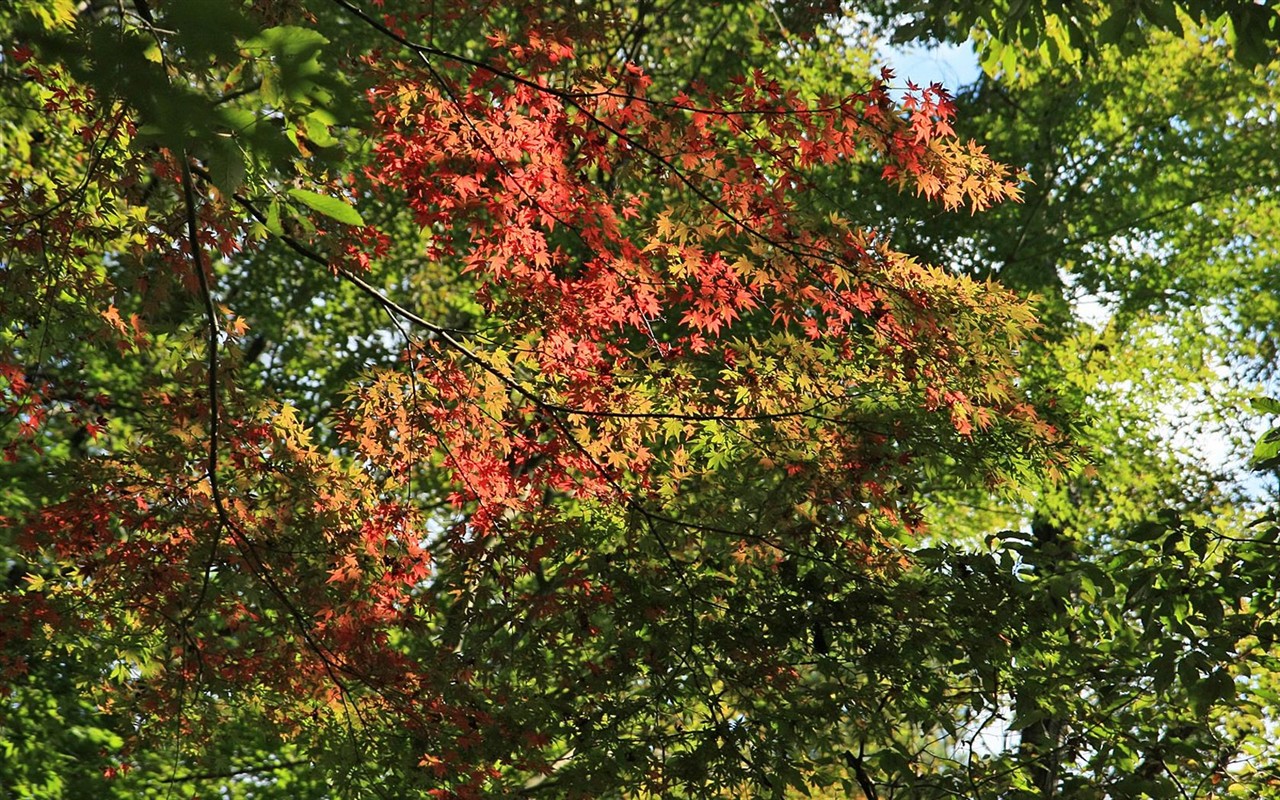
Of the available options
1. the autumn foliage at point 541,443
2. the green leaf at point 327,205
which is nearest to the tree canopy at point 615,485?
the autumn foliage at point 541,443

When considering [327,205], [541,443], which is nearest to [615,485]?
[541,443]

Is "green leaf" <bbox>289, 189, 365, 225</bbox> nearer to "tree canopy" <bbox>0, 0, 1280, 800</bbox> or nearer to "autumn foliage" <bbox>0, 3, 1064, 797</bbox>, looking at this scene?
"tree canopy" <bbox>0, 0, 1280, 800</bbox>

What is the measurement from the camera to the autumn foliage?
15.0 feet

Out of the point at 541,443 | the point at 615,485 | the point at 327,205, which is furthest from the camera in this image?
the point at 541,443

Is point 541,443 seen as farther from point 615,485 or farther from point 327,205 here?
point 327,205

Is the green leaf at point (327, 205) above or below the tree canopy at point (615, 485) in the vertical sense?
below

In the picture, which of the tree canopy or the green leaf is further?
the tree canopy

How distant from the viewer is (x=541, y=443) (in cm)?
558

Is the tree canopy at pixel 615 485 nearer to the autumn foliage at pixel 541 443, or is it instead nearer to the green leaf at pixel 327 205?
the autumn foliage at pixel 541 443

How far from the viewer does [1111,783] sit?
3.82 m

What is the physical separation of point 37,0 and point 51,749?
529cm

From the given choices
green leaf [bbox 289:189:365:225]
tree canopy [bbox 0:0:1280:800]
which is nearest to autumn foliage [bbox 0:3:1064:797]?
tree canopy [bbox 0:0:1280:800]

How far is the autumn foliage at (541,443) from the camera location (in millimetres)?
4574

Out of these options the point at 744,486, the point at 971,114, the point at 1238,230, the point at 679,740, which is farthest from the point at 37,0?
the point at 1238,230
